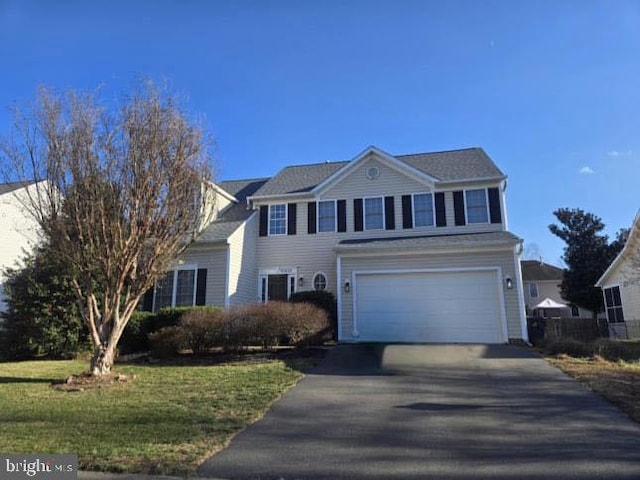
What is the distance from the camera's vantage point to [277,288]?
18.5m

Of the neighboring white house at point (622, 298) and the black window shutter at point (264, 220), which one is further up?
the black window shutter at point (264, 220)

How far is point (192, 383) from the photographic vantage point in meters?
9.35

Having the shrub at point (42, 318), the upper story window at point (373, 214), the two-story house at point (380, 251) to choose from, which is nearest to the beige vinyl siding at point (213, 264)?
the two-story house at point (380, 251)

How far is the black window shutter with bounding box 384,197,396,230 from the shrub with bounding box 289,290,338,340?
12.8 feet

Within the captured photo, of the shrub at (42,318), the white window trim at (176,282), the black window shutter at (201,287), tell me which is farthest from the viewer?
the white window trim at (176,282)

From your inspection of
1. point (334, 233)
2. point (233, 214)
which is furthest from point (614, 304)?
A: point (233, 214)

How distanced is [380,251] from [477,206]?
4.55 m

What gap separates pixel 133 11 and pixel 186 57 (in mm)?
1528

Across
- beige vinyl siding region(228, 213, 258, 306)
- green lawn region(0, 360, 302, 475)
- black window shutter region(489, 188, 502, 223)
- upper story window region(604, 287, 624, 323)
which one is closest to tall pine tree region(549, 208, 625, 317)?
upper story window region(604, 287, 624, 323)

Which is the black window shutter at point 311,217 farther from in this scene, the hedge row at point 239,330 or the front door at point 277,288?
the hedge row at point 239,330

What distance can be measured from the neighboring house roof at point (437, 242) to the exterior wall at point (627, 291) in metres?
8.44

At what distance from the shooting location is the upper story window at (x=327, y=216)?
18625 millimetres

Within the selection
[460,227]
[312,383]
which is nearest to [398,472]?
[312,383]

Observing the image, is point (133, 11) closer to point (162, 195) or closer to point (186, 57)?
point (186, 57)
